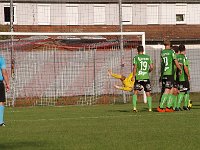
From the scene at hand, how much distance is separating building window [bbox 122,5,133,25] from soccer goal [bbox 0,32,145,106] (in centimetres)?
1994

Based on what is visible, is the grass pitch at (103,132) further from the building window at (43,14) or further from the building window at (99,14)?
the building window at (99,14)

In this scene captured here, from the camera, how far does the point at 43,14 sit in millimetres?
52219

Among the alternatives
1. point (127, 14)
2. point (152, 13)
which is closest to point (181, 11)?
point (152, 13)

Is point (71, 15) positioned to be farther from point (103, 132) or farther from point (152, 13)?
point (103, 132)

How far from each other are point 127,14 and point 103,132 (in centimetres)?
3994

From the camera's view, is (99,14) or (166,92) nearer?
(166,92)

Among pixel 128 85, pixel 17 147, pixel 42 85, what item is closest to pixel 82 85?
pixel 42 85

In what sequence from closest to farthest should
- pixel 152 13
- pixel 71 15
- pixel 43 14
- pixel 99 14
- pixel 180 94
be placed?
1. pixel 180 94
2. pixel 43 14
3. pixel 71 15
4. pixel 99 14
5. pixel 152 13

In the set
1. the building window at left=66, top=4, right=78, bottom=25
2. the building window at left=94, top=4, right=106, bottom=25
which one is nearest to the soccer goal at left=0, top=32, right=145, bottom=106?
the building window at left=66, top=4, right=78, bottom=25

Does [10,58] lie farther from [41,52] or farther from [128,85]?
[128,85]

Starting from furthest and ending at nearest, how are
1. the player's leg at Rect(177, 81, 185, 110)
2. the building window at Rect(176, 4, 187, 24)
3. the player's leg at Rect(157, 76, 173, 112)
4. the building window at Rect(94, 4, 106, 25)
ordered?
1. the building window at Rect(176, 4, 187, 24)
2. the building window at Rect(94, 4, 106, 25)
3. the player's leg at Rect(177, 81, 185, 110)
4. the player's leg at Rect(157, 76, 173, 112)

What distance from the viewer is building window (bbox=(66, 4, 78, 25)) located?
176 feet

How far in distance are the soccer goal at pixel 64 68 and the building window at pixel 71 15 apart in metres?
17.7

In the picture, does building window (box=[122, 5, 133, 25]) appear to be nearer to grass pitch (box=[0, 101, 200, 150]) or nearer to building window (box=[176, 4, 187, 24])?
building window (box=[176, 4, 187, 24])
